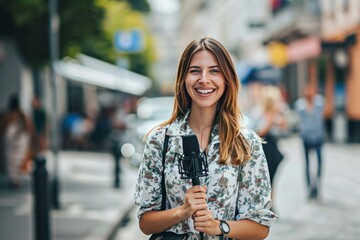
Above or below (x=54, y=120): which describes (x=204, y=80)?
below

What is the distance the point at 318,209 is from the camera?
10.7 m

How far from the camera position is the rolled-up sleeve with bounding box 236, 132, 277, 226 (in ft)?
10.3

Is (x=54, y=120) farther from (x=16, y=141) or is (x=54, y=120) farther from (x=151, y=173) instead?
(x=151, y=173)

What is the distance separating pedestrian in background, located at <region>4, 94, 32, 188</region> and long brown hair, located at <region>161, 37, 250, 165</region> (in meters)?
11.0

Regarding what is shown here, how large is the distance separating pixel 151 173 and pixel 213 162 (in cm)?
27

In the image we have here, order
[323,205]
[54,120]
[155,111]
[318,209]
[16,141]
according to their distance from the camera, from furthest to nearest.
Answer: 1. [155,111]
2. [16,141]
3. [54,120]
4. [323,205]
5. [318,209]

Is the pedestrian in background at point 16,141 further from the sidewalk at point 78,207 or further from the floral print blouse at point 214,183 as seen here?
the floral print blouse at point 214,183

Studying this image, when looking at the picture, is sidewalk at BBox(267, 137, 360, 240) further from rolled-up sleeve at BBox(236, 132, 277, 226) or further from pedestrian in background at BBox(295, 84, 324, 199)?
rolled-up sleeve at BBox(236, 132, 277, 226)

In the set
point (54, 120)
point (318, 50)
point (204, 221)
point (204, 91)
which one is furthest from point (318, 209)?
point (318, 50)

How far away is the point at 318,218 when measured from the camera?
32.6ft

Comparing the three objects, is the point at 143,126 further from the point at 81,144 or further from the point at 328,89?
the point at 328,89

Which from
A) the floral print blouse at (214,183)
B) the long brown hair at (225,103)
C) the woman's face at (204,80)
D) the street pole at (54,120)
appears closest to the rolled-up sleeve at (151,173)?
the floral print blouse at (214,183)

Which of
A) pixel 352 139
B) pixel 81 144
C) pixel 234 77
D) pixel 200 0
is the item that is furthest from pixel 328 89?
pixel 200 0

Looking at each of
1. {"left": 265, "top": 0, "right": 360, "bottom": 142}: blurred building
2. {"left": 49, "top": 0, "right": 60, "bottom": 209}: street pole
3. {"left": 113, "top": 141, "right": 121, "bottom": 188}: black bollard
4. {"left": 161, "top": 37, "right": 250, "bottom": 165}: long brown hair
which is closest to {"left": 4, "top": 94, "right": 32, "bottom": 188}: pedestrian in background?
{"left": 113, "top": 141, "right": 121, "bottom": 188}: black bollard
